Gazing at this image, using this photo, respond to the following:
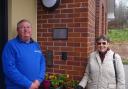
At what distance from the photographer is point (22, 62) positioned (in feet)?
A: 15.4

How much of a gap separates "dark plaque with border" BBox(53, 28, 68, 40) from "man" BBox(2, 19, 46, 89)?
2.77 feet

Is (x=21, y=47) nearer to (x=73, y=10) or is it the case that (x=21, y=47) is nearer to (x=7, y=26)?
(x=7, y=26)

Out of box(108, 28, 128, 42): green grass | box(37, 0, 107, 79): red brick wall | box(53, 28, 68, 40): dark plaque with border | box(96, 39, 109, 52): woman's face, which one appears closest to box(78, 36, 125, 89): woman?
box(96, 39, 109, 52): woman's face

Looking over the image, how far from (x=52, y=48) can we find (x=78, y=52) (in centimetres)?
49

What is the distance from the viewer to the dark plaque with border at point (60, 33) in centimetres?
566

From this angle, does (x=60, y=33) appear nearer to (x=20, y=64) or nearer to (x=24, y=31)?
(x=24, y=31)

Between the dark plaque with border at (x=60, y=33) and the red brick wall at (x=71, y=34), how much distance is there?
0.05 metres

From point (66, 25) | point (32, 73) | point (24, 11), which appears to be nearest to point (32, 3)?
point (24, 11)

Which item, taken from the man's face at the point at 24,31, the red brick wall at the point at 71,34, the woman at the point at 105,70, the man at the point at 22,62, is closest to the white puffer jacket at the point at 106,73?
the woman at the point at 105,70

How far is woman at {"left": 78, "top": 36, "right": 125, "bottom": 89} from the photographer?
16.3ft

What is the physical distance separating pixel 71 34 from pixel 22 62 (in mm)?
1234

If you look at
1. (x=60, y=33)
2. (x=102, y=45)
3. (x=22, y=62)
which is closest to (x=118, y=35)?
(x=60, y=33)

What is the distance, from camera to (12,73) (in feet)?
15.0

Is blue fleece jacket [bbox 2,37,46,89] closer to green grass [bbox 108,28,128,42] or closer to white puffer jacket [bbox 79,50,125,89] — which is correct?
white puffer jacket [bbox 79,50,125,89]
